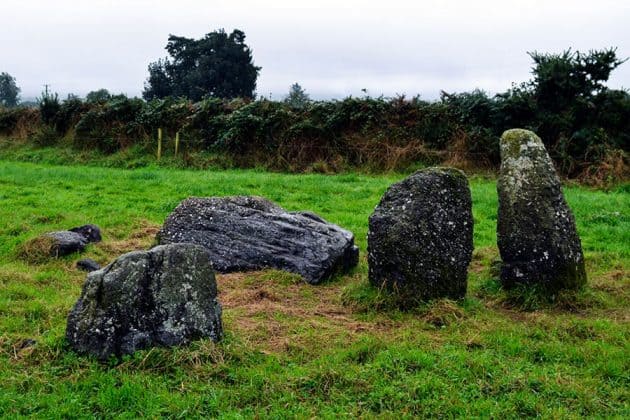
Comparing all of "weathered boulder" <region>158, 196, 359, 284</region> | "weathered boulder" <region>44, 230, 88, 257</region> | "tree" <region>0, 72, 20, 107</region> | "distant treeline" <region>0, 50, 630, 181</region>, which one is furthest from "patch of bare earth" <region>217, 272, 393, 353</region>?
"tree" <region>0, 72, 20, 107</region>

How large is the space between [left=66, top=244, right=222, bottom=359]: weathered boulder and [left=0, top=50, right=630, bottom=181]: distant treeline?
18.6 m

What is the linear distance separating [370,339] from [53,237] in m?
6.61

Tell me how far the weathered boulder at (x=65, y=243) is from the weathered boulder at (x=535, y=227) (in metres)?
7.28

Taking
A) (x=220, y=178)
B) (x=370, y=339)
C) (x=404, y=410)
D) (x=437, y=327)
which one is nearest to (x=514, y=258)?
(x=437, y=327)

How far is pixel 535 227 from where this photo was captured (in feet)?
28.3

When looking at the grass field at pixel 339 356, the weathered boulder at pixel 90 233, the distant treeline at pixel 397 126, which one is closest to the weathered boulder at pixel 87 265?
the grass field at pixel 339 356

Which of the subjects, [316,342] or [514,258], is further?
[514,258]

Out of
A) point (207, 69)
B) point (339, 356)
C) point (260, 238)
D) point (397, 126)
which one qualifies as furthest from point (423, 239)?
point (207, 69)

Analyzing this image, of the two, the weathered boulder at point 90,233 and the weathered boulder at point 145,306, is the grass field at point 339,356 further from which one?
the weathered boulder at point 90,233

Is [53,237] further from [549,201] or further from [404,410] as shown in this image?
[549,201]

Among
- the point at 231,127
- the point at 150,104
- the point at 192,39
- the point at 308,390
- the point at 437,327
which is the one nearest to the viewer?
the point at 308,390

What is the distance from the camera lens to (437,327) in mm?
7699

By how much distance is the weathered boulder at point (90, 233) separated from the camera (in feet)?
37.7

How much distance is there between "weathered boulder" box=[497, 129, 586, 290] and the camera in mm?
8578
